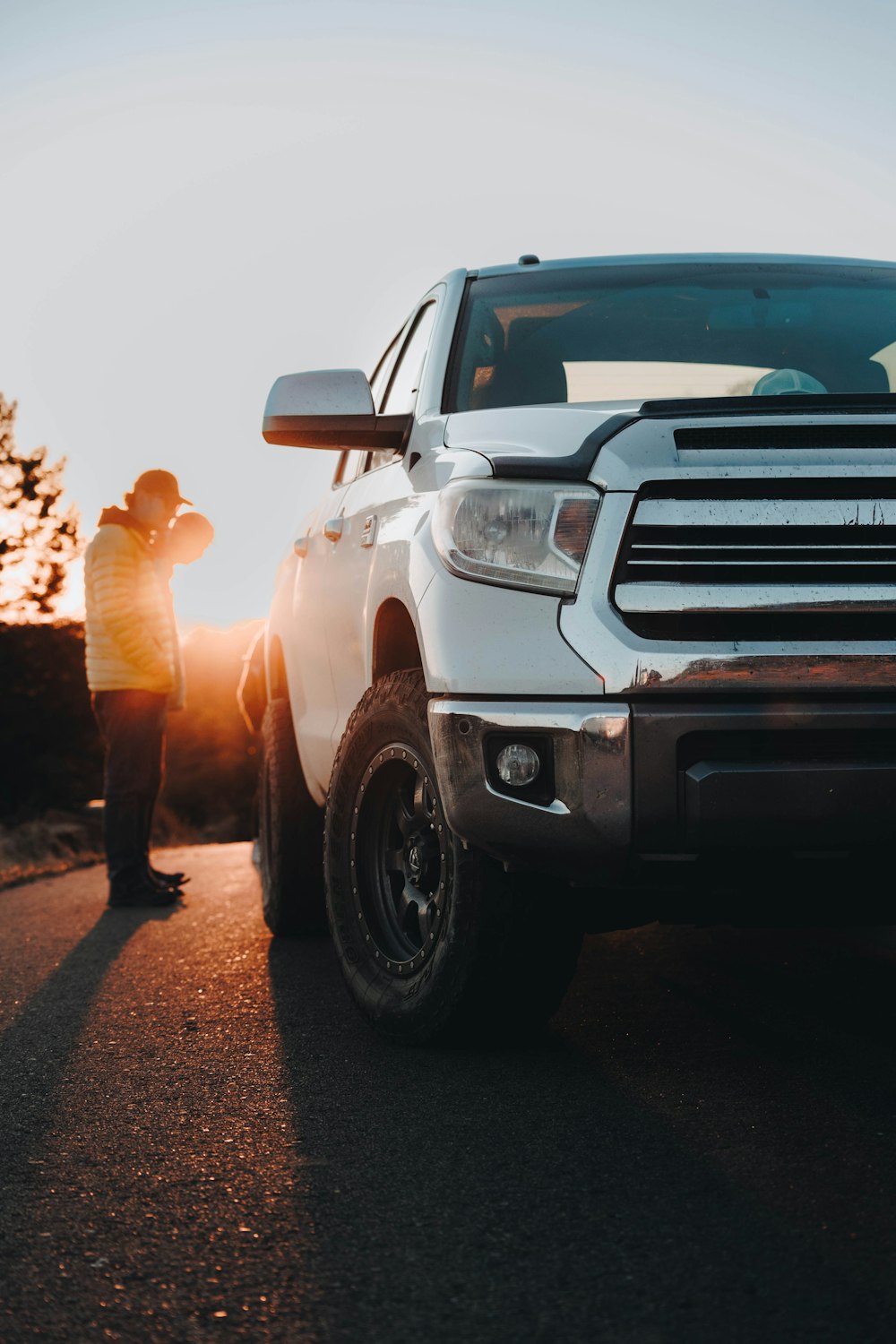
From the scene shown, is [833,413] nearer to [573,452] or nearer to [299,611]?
[573,452]

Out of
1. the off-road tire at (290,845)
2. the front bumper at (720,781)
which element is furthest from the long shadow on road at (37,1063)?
the front bumper at (720,781)

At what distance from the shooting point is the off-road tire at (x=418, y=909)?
3.50 metres

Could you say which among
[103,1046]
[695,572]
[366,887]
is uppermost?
[695,572]

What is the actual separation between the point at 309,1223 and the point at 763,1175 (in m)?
0.82

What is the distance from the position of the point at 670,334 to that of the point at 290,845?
8.07 ft

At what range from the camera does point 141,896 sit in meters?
7.31

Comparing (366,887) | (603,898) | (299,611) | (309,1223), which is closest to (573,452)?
(603,898)

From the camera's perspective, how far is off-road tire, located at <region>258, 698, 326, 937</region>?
5.73m

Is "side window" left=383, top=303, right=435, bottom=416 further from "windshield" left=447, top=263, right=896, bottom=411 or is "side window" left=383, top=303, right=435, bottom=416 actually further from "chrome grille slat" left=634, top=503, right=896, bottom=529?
"chrome grille slat" left=634, top=503, right=896, bottom=529

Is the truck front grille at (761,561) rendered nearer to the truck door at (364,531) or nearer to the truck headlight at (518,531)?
the truck headlight at (518,531)

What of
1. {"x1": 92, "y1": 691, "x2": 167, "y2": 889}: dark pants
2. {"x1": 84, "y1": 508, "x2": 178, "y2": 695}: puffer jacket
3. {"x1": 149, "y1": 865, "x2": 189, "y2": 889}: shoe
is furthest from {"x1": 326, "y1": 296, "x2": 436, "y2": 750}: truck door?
{"x1": 149, "y1": 865, "x2": 189, "y2": 889}: shoe

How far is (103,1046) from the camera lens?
13.1 feet

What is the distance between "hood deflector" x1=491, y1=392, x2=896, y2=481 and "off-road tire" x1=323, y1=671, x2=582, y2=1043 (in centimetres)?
69

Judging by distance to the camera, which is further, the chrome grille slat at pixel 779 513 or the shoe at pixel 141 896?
the shoe at pixel 141 896
